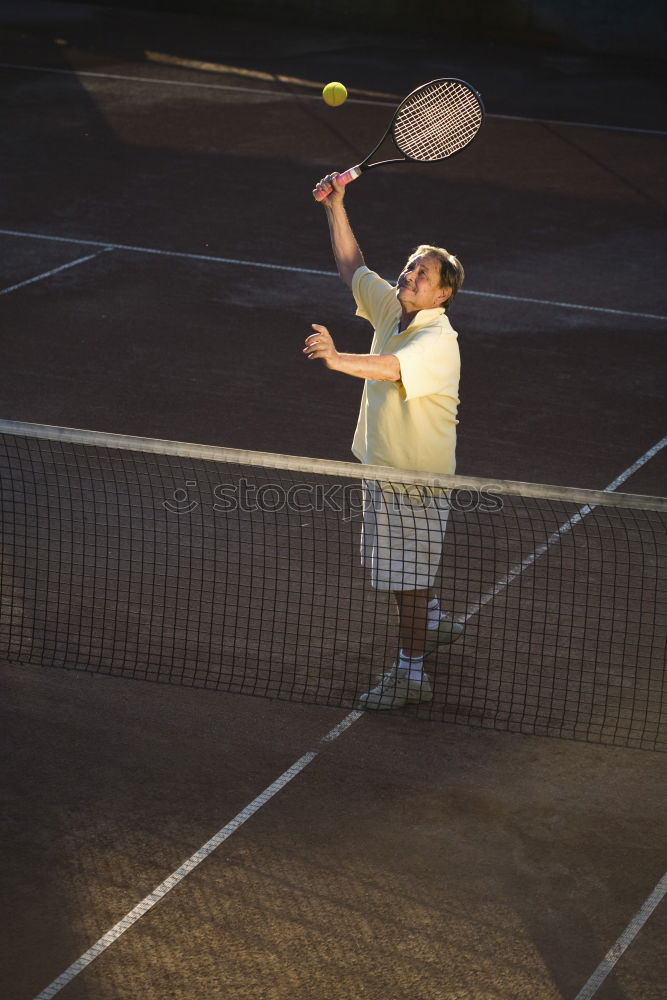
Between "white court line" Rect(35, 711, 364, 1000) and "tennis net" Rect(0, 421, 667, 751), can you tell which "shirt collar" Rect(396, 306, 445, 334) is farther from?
"white court line" Rect(35, 711, 364, 1000)

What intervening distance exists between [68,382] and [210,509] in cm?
274

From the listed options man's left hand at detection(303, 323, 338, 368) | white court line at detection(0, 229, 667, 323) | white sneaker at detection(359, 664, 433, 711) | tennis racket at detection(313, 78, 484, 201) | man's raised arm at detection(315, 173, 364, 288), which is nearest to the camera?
man's left hand at detection(303, 323, 338, 368)

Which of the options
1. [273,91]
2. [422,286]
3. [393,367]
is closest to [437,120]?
[422,286]

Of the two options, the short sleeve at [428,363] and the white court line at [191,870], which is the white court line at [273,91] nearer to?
the short sleeve at [428,363]

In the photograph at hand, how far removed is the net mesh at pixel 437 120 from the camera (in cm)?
820

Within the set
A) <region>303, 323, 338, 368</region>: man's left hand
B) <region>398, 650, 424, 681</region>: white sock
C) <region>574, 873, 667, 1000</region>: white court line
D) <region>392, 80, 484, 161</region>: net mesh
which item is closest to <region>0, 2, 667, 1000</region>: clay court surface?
<region>574, 873, 667, 1000</region>: white court line

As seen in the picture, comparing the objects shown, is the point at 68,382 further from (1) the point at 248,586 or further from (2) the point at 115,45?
(2) the point at 115,45

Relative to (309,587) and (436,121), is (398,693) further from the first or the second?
(436,121)

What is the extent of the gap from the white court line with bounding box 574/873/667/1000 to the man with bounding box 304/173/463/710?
1.79 metres

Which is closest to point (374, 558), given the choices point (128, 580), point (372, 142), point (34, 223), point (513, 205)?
point (128, 580)

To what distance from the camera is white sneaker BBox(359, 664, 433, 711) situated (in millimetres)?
7312

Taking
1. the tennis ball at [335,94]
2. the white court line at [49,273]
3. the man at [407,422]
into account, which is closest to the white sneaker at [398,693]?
the man at [407,422]

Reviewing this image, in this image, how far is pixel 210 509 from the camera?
31.3 feet

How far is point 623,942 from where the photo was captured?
568 cm
